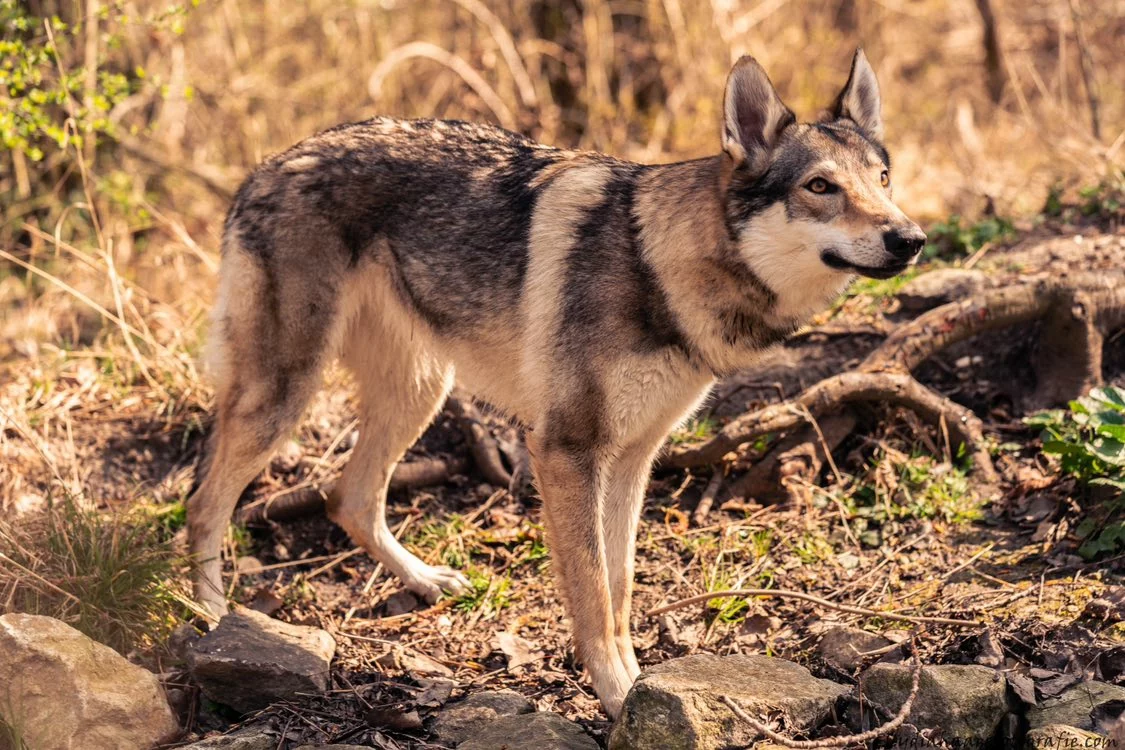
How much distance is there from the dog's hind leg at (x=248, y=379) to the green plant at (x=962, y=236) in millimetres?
3687

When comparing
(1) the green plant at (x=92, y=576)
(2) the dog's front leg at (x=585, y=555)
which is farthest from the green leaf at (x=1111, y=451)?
(1) the green plant at (x=92, y=576)

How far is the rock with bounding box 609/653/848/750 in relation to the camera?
10.5 ft

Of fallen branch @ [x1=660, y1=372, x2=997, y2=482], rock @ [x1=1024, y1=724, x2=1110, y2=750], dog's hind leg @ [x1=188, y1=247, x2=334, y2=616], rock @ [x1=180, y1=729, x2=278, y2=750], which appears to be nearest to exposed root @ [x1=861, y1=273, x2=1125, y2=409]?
fallen branch @ [x1=660, y1=372, x2=997, y2=482]

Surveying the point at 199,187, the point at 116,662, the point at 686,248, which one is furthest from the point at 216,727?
the point at 199,187

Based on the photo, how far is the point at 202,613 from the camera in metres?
4.40

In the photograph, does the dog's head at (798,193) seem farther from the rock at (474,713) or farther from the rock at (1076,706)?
the rock at (474,713)

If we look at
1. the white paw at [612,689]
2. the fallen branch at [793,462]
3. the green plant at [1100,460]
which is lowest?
the white paw at [612,689]

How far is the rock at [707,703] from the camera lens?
320 cm

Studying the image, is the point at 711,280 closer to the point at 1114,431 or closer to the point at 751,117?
the point at 751,117

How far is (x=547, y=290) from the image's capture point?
4168 millimetres

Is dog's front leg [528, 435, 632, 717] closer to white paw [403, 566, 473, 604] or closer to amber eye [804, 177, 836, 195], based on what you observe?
white paw [403, 566, 473, 604]

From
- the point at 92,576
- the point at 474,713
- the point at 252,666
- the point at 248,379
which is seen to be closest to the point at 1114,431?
the point at 474,713

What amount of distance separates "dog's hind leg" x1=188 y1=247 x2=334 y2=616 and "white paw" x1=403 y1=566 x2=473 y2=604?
82 cm

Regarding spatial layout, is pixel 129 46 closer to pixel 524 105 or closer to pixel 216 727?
pixel 524 105
